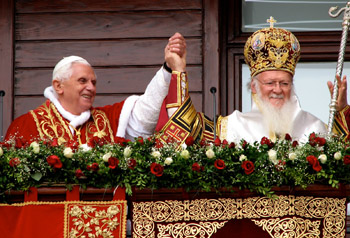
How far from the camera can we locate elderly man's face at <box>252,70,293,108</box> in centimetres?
698

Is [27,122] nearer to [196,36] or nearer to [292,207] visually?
[196,36]

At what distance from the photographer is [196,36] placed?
8.02m

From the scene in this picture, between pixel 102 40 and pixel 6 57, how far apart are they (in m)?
0.86

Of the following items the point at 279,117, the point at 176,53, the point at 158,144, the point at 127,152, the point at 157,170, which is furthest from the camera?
the point at 279,117

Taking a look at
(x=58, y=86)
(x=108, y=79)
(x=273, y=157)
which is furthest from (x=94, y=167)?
(x=108, y=79)

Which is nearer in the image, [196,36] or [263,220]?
[263,220]

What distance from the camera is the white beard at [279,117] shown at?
273 inches

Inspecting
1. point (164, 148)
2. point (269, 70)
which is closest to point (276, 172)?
point (164, 148)

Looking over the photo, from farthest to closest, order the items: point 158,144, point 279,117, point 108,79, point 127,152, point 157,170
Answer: point 108,79, point 279,117, point 158,144, point 127,152, point 157,170

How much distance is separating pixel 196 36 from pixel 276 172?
105 inches

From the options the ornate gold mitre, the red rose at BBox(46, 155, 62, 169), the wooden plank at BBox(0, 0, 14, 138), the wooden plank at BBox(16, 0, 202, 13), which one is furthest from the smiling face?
the red rose at BBox(46, 155, 62, 169)

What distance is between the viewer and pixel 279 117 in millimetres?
6938

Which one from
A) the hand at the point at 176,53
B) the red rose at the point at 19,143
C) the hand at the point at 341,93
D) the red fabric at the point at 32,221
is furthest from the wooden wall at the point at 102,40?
the red fabric at the point at 32,221

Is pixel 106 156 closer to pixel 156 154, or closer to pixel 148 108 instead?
pixel 156 154
